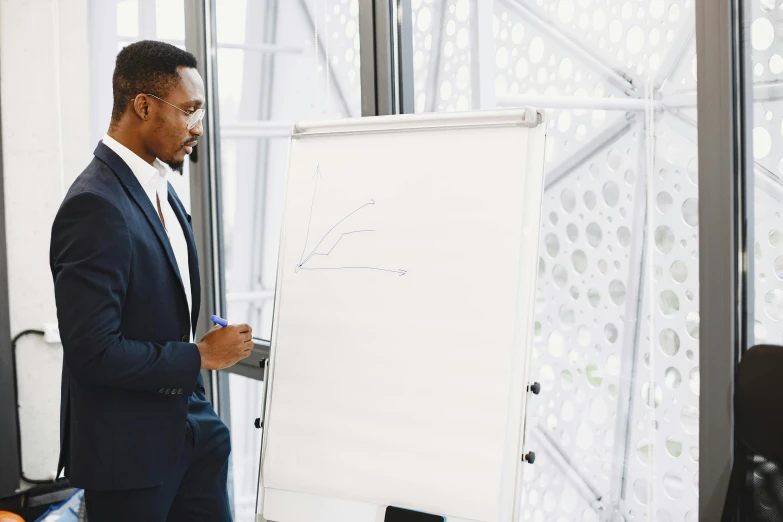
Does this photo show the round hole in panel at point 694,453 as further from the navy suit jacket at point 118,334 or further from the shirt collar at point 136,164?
the shirt collar at point 136,164

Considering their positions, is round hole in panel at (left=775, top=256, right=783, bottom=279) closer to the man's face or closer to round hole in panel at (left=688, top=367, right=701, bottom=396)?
round hole in panel at (left=688, top=367, right=701, bottom=396)

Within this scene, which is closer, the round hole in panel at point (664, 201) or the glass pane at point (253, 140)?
the round hole in panel at point (664, 201)

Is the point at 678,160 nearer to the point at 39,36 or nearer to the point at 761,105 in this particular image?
the point at 761,105

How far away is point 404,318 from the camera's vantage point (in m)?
1.60

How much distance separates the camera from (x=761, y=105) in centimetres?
144

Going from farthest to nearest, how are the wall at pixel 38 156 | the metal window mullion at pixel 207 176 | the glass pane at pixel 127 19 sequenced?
the glass pane at pixel 127 19 → the wall at pixel 38 156 → the metal window mullion at pixel 207 176

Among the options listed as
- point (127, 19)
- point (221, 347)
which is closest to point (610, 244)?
point (221, 347)

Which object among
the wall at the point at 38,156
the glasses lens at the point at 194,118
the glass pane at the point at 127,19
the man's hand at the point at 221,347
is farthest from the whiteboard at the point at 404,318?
the glass pane at the point at 127,19

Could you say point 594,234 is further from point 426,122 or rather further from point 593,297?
point 426,122

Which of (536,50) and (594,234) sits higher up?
(536,50)

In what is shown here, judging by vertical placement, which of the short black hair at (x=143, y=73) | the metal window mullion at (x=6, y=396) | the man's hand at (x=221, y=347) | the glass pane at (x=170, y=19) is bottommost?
the metal window mullion at (x=6, y=396)

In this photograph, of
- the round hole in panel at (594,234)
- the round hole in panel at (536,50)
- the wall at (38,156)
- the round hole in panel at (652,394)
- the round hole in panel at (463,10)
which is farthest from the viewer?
the wall at (38,156)

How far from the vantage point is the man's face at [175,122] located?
1679 mm

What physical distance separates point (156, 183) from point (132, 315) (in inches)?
13.5
